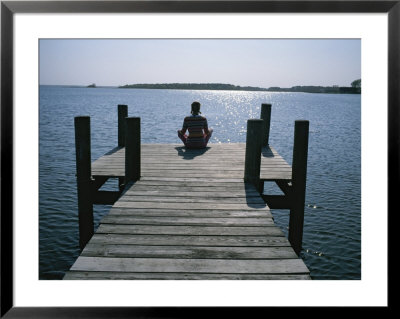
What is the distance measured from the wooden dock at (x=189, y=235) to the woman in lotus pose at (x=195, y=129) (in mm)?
2027

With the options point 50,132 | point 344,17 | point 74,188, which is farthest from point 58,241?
point 50,132

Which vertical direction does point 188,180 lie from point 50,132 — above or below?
below

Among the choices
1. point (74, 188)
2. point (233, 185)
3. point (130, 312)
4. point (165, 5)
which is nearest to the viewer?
point (130, 312)

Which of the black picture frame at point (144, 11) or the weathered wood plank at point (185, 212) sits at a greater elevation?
the black picture frame at point (144, 11)

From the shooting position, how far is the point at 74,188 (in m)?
11.5

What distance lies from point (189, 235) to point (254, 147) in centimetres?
212

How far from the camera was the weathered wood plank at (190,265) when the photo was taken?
3.22 metres

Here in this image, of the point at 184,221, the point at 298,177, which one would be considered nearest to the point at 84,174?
the point at 184,221

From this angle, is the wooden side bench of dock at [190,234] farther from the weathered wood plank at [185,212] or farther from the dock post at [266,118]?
the dock post at [266,118]

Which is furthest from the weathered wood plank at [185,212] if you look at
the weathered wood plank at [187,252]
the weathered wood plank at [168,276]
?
the weathered wood plank at [168,276]

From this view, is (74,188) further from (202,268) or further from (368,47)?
(368,47)

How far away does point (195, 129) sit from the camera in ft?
28.6

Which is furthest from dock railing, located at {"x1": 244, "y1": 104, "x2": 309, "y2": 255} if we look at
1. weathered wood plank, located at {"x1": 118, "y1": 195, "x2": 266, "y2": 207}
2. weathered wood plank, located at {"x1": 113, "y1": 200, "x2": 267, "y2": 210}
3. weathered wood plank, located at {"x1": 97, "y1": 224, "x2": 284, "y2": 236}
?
weathered wood plank, located at {"x1": 97, "y1": 224, "x2": 284, "y2": 236}

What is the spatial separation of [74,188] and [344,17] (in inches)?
379
